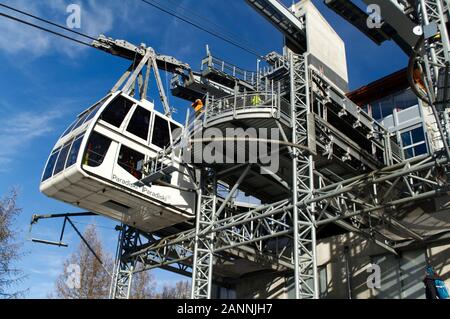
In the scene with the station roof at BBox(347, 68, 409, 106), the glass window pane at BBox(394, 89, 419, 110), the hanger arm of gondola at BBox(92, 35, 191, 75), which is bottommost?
the glass window pane at BBox(394, 89, 419, 110)

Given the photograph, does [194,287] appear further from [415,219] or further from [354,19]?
[354,19]

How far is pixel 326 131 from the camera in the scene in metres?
20.4

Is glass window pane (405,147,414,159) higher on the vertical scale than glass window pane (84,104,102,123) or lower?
higher

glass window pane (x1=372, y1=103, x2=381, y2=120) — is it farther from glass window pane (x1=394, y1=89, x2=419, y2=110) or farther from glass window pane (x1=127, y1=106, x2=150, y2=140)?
glass window pane (x1=127, y1=106, x2=150, y2=140)

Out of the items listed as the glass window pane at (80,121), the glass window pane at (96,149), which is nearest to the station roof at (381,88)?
the glass window pane at (96,149)

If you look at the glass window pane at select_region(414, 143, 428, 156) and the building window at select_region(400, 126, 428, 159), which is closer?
the glass window pane at select_region(414, 143, 428, 156)

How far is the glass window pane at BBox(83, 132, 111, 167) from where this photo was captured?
19.1 m

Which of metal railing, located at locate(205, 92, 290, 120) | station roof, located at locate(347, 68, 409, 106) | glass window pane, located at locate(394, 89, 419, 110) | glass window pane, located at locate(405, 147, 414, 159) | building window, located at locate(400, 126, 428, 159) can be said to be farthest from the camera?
station roof, located at locate(347, 68, 409, 106)

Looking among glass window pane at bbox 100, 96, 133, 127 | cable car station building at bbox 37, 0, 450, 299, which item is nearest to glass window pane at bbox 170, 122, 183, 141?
cable car station building at bbox 37, 0, 450, 299

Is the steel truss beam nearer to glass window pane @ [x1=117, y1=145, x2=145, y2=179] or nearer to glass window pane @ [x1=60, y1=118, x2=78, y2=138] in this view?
glass window pane @ [x1=117, y1=145, x2=145, y2=179]

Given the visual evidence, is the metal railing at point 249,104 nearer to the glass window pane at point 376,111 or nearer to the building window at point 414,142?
the building window at point 414,142

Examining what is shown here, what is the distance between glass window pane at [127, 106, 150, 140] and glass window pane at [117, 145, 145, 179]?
0.92 m

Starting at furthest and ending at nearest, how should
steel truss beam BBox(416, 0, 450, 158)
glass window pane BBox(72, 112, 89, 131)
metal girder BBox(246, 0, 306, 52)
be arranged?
metal girder BBox(246, 0, 306, 52) → glass window pane BBox(72, 112, 89, 131) → steel truss beam BBox(416, 0, 450, 158)
